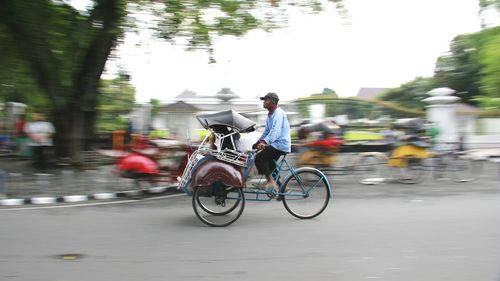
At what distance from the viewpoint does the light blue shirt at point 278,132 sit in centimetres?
729

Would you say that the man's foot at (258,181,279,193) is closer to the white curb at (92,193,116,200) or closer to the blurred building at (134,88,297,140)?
the white curb at (92,193,116,200)

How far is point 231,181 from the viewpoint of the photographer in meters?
7.08

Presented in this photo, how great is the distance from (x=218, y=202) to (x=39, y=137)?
969 cm

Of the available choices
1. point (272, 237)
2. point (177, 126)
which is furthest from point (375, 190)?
point (177, 126)

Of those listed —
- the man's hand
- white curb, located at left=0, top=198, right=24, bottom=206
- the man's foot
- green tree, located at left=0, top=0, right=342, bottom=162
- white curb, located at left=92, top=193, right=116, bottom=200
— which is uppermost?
green tree, located at left=0, top=0, right=342, bottom=162

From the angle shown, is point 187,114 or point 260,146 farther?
point 187,114

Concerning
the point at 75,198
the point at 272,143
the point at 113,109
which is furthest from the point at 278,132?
the point at 113,109

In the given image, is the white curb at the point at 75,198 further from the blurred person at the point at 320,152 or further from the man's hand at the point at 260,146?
the blurred person at the point at 320,152

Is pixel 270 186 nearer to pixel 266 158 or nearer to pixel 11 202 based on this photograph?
pixel 266 158

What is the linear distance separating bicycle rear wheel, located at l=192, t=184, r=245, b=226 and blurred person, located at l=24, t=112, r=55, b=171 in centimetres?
790

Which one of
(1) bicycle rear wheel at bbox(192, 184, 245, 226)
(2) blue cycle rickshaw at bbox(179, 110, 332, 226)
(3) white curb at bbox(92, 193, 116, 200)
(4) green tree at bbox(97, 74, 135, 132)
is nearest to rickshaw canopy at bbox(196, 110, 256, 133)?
(2) blue cycle rickshaw at bbox(179, 110, 332, 226)

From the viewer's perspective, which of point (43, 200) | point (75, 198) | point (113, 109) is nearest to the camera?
point (43, 200)

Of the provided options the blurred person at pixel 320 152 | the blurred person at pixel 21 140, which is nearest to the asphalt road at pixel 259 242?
the blurred person at pixel 320 152

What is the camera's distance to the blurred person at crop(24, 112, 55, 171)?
543 inches
